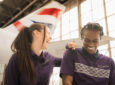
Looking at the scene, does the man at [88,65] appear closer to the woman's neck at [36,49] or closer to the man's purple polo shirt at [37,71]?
the man's purple polo shirt at [37,71]

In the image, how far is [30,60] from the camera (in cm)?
138

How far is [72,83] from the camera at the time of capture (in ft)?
4.85

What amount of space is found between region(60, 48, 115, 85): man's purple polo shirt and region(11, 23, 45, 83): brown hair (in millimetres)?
338

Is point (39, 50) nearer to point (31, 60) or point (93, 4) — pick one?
point (31, 60)

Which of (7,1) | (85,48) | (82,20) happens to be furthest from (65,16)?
(85,48)

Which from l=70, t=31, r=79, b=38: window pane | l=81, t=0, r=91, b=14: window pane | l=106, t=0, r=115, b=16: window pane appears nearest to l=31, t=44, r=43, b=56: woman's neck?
l=106, t=0, r=115, b=16: window pane

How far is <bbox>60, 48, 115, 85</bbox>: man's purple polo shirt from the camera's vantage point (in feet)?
4.79

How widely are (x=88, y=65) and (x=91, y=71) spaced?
68 mm

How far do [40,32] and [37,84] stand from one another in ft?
1.71

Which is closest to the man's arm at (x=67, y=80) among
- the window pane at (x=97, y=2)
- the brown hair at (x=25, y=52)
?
the brown hair at (x=25, y=52)

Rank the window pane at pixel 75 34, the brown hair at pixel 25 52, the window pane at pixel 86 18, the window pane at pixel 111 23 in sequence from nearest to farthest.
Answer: the brown hair at pixel 25 52 < the window pane at pixel 111 23 < the window pane at pixel 86 18 < the window pane at pixel 75 34

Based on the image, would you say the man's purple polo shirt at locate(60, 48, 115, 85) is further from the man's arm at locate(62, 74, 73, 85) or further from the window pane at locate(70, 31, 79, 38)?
the window pane at locate(70, 31, 79, 38)

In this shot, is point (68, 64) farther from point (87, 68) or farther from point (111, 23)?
point (111, 23)

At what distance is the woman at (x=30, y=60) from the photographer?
1.34 metres
